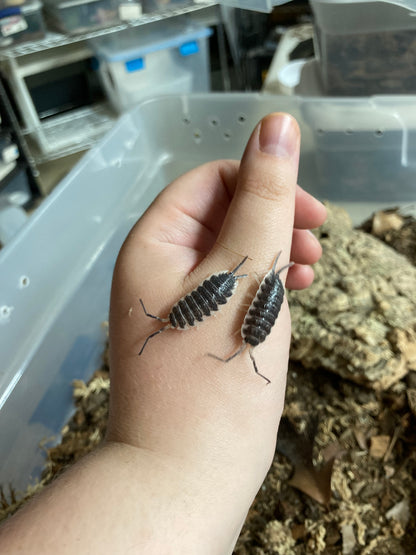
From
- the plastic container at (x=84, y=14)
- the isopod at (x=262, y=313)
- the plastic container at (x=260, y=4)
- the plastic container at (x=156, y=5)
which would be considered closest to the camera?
the isopod at (x=262, y=313)

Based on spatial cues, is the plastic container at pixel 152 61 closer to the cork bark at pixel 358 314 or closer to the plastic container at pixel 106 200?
the plastic container at pixel 106 200

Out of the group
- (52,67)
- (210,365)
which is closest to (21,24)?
(52,67)

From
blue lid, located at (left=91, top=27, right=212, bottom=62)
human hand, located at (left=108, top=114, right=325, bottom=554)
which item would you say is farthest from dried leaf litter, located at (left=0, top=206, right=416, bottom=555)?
blue lid, located at (left=91, top=27, right=212, bottom=62)

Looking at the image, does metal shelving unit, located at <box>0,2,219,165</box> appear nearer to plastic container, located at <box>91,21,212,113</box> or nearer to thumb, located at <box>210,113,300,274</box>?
plastic container, located at <box>91,21,212,113</box>

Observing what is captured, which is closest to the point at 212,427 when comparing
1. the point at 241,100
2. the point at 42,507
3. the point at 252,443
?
the point at 252,443

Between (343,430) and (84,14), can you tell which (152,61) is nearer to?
(84,14)

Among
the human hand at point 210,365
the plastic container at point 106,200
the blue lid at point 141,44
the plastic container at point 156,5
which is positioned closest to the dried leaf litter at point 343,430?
the plastic container at point 106,200

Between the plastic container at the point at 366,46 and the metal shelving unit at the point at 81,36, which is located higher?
the metal shelving unit at the point at 81,36
